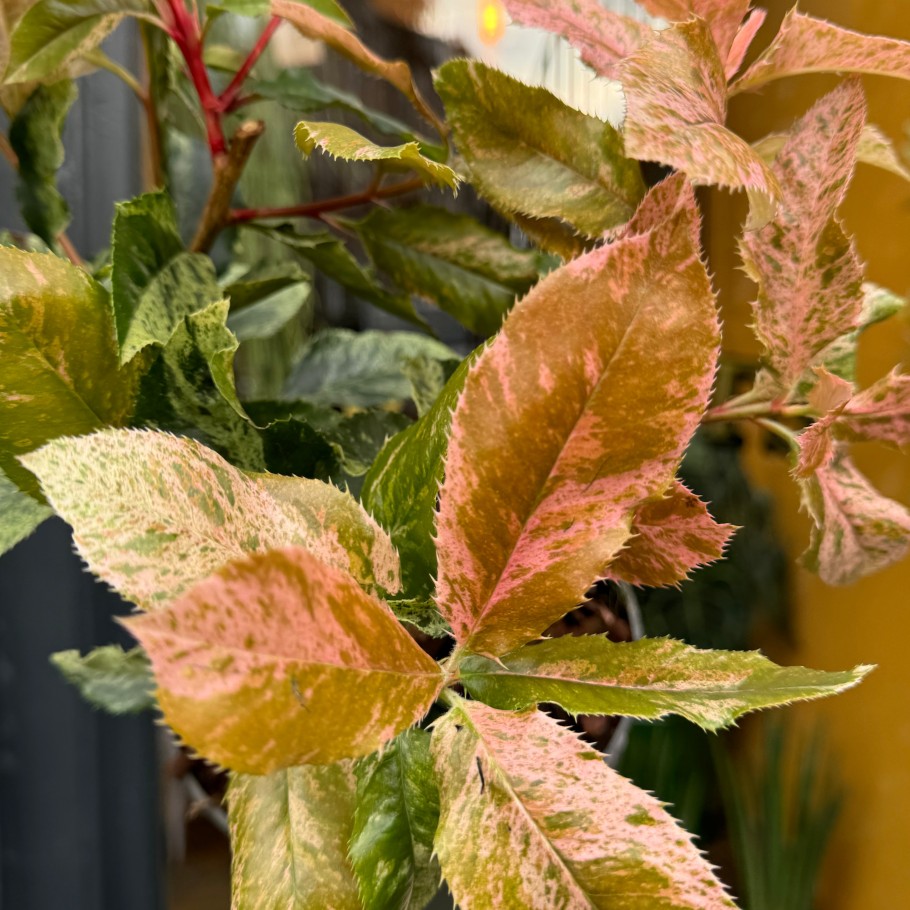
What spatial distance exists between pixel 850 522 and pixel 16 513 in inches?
9.7

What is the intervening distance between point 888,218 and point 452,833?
0.59m

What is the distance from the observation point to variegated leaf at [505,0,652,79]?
0.20m

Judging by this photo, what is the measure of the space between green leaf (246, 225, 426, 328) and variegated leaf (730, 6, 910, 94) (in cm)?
16

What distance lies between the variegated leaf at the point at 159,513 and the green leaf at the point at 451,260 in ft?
0.55

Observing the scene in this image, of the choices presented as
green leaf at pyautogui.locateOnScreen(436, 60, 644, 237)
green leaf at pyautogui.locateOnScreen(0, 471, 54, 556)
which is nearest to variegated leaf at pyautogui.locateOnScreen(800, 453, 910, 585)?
green leaf at pyautogui.locateOnScreen(436, 60, 644, 237)

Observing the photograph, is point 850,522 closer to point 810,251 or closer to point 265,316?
point 810,251

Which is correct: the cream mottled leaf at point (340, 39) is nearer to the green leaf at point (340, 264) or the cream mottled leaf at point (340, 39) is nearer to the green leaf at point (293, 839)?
the green leaf at point (340, 264)

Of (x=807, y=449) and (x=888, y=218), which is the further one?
Answer: (x=888, y=218)

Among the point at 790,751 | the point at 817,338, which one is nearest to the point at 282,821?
the point at 817,338

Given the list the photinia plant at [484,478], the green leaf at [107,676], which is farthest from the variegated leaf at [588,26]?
the green leaf at [107,676]

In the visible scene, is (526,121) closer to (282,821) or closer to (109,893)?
(282,821)

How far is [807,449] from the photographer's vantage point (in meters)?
0.17

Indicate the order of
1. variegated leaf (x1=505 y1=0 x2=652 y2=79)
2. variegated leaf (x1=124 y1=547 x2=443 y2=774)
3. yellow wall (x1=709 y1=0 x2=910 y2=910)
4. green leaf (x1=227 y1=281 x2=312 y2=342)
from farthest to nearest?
1. yellow wall (x1=709 y1=0 x2=910 y2=910)
2. green leaf (x1=227 y1=281 x2=312 y2=342)
3. variegated leaf (x1=505 y1=0 x2=652 y2=79)
4. variegated leaf (x1=124 y1=547 x2=443 y2=774)

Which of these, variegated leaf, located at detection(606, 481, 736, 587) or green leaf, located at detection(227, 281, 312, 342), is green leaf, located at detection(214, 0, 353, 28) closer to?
green leaf, located at detection(227, 281, 312, 342)
